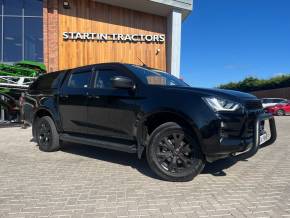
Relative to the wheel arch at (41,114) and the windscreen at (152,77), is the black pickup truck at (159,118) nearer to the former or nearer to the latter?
the windscreen at (152,77)

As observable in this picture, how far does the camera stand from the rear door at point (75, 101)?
6.21 meters

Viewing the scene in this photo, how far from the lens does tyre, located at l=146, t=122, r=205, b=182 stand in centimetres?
471

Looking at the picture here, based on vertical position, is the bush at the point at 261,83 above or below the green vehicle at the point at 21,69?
above

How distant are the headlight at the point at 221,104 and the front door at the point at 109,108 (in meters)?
1.26

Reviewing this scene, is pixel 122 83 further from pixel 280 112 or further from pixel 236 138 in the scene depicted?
pixel 280 112

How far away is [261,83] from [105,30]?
38.4 metres

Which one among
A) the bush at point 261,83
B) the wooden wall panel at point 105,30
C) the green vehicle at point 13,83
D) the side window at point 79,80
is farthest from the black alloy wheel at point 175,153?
the bush at point 261,83

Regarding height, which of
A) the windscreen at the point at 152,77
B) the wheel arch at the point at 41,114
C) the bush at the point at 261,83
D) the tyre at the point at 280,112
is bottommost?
the tyre at the point at 280,112

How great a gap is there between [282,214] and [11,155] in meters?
5.38

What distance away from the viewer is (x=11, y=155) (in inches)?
271

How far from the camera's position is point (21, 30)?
17.8 m

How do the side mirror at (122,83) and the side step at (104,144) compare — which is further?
the side step at (104,144)

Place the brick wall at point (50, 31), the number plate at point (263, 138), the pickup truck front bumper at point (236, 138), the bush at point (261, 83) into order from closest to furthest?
the pickup truck front bumper at point (236, 138) < the number plate at point (263, 138) < the brick wall at point (50, 31) < the bush at point (261, 83)

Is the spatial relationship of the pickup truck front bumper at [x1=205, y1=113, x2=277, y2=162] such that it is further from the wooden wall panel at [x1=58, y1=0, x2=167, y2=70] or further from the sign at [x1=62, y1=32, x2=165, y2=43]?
the sign at [x1=62, y1=32, x2=165, y2=43]
